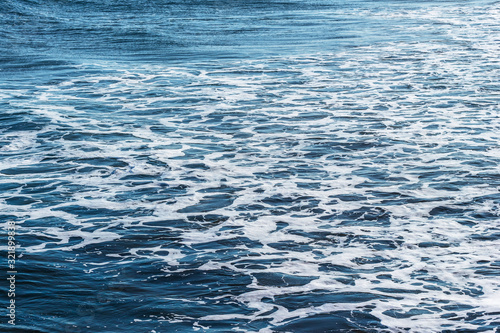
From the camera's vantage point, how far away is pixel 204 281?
5.48 meters

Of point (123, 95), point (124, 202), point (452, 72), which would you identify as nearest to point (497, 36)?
point (452, 72)

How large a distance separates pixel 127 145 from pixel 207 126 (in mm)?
1286

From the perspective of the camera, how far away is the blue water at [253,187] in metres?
5.16

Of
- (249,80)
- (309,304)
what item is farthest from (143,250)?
(249,80)

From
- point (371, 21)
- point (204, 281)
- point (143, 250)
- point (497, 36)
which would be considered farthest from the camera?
point (371, 21)

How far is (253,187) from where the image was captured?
7.43 metres

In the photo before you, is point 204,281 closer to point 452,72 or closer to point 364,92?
point 364,92

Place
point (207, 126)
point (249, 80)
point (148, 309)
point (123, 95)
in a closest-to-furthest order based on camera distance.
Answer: point (148, 309) < point (207, 126) < point (123, 95) < point (249, 80)

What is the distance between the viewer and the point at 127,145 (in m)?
8.91

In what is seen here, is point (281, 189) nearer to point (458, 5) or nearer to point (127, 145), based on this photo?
point (127, 145)

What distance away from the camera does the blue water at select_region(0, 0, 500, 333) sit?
516cm

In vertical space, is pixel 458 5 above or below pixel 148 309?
above

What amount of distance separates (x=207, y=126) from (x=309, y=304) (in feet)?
16.2

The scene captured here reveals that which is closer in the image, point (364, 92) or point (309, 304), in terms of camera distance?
point (309, 304)
